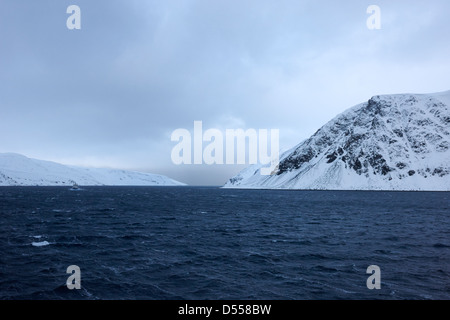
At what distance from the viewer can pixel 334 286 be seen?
23453 mm

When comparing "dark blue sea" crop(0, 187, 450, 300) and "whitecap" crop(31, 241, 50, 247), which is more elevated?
"whitecap" crop(31, 241, 50, 247)

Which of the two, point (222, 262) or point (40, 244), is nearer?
point (222, 262)

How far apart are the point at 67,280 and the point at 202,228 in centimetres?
3040

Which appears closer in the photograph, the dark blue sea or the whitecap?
the dark blue sea

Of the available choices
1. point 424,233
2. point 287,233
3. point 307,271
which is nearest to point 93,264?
point 307,271

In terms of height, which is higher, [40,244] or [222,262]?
[40,244]

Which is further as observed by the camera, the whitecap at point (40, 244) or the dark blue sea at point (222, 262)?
the whitecap at point (40, 244)

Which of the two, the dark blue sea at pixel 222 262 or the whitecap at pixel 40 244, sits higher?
the whitecap at pixel 40 244
